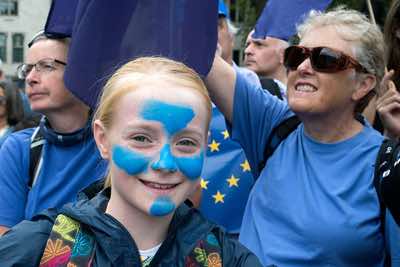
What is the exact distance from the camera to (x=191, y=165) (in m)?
2.00

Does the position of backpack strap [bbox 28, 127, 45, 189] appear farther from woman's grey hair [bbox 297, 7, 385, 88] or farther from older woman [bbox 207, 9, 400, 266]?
woman's grey hair [bbox 297, 7, 385, 88]

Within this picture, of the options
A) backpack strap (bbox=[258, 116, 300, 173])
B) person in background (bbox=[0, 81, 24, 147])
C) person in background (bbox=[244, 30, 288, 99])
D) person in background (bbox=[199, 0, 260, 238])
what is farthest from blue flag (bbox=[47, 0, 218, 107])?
person in background (bbox=[0, 81, 24, 147])

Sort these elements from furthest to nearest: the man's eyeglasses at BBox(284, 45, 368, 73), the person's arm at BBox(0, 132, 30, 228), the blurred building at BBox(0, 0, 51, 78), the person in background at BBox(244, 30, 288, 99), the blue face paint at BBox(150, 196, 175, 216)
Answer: the blurred building at BBox(0, 0, 51, 78), the person in background at BBox(244, 30, 288, 99), the person's arm at BBox(0, 132, 30, 228), the man's eyeglasses at BBox(284, 45, 368, 73), the blue face paint at BBox(150, 196, 175, 216)

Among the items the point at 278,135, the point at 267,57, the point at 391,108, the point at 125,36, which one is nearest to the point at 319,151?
the point at 278,135

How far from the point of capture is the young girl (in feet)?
6.24

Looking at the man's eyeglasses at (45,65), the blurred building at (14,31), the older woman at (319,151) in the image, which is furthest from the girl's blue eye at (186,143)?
the blurred building at (14,31)

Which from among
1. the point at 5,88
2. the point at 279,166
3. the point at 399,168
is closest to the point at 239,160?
the point at 279,166

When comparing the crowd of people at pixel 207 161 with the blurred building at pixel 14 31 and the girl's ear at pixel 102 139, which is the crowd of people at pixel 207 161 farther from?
the blurred building at pixel 14 31

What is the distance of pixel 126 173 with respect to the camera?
6.54 ft

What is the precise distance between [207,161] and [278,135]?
2.53 ft

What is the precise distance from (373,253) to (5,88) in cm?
442

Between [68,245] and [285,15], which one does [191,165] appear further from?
[285,15]

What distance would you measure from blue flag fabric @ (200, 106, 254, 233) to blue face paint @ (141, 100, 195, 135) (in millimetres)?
1681

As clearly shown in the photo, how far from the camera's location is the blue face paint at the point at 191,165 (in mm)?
1981
